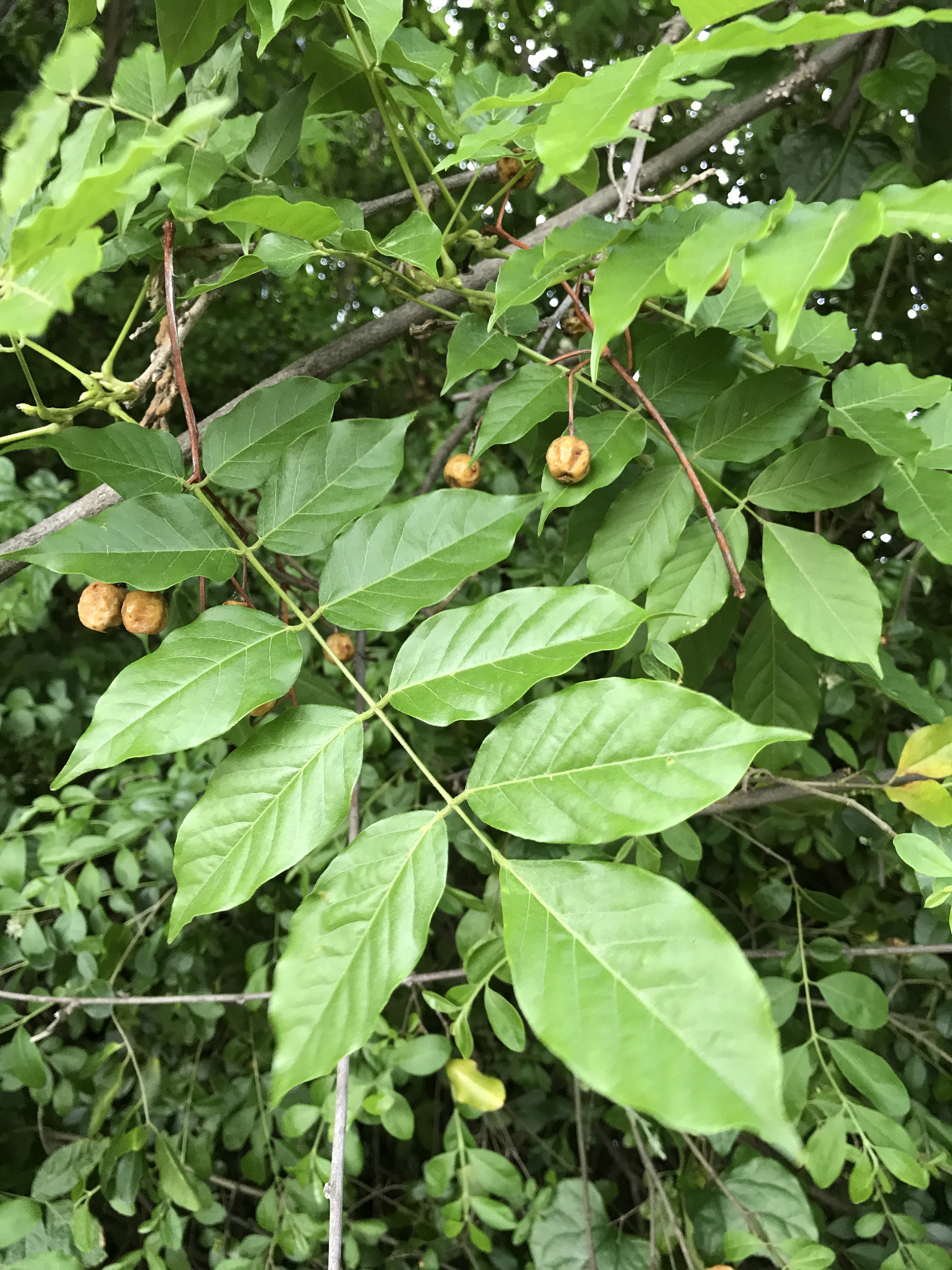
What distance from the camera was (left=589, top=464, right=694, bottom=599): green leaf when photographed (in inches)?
22.4

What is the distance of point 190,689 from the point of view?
17.8 inches

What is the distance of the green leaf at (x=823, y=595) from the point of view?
1.71ft

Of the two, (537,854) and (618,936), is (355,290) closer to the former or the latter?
(537,854)

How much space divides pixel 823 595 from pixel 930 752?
0.18m

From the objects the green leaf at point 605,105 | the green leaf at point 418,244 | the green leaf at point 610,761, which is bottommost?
the green leaf at point 610,761

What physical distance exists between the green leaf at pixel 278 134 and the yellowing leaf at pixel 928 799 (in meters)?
0.72

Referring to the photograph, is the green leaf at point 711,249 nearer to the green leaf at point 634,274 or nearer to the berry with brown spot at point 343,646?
the green leaf at point 634,274

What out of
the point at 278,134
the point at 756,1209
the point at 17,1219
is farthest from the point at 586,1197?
the point at 278,134

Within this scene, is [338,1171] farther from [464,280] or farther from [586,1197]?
[464,280]

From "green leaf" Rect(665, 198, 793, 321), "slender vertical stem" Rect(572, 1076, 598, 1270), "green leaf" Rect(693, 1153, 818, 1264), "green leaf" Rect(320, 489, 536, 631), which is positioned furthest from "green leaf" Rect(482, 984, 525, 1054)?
"green leaf" Rect(665, 198, 793, 321)

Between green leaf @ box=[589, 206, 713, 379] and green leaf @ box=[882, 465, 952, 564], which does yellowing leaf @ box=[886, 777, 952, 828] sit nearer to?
green leaf @ box=[882, 465, 952, 564]

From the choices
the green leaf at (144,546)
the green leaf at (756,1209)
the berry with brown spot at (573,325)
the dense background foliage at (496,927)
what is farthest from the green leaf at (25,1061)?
the berry with brown spot at (573,325)

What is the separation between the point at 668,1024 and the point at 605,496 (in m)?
0.49

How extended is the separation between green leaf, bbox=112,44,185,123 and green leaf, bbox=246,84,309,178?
71 mm
